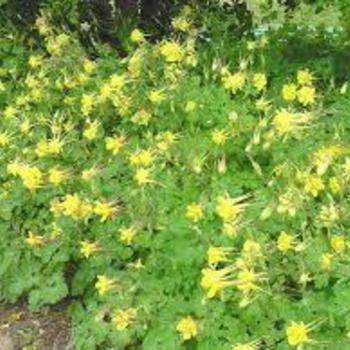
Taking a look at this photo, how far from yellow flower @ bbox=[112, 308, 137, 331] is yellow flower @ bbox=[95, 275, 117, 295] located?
0.14 metres

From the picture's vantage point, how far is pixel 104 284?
4246 mm

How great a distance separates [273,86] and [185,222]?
1.26m

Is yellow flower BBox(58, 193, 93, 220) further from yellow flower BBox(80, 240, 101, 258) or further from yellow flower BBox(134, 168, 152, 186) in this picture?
yellow flower BBox(134, 168, 152, 186)

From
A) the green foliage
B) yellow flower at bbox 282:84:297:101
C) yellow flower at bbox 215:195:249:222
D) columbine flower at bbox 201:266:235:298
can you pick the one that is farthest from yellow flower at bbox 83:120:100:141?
columbine flower at bbox 201:266:235:298

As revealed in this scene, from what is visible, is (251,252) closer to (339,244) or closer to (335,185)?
(339,244)

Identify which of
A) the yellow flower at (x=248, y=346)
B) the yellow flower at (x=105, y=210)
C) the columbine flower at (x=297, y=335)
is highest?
the yellow flower at (x=105, y=210)

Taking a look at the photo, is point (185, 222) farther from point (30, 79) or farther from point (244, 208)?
point (30, 79)

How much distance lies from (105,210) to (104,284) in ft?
1.13

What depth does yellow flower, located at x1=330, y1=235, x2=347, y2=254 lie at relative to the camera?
3553mm

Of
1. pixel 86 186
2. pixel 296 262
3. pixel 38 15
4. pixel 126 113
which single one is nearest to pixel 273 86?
pixel 126 113

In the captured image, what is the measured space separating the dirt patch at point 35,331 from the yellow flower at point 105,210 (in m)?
0.81

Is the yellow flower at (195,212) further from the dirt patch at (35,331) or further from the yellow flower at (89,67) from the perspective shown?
the yellow flower at (89,67)

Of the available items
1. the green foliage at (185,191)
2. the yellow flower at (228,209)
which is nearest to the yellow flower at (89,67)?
the green foliage at (185,191)

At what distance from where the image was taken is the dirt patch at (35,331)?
194 inches
